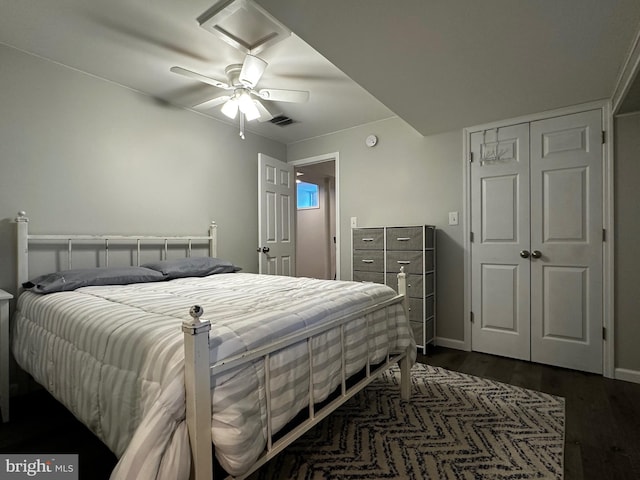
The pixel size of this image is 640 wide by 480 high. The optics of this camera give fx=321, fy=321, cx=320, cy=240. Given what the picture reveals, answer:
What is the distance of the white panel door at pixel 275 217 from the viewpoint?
3.58m

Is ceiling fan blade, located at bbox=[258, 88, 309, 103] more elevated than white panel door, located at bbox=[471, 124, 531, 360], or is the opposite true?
ceiling fan blade, located at bbox=[258, 88, 309, 103]

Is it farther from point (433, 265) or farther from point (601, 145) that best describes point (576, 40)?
point (433, 265)

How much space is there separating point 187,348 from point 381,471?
3.75ft

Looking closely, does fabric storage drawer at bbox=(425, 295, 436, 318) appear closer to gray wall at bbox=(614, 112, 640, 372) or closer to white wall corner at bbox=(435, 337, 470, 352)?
white wall corner at bbox=(435, 337, 470, 352)

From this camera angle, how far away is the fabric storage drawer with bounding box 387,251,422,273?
3.01 m

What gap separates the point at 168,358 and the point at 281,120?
10.2 feet

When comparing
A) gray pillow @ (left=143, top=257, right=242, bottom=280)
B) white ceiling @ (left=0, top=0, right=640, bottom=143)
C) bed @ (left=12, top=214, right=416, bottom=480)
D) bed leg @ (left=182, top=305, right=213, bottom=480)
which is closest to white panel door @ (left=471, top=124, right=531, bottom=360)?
white ceiling @ (left=0, top=0, right=640, bottom=143)

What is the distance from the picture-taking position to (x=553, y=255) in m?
2.72

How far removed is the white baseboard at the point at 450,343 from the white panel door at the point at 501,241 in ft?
0.40

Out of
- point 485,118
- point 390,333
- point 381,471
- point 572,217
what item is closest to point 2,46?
point 390,333

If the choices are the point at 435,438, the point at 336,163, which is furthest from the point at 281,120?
the point at 435,438

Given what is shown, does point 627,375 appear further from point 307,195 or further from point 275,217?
point 307,195

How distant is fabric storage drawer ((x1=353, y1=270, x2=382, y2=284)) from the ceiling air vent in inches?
72.4
